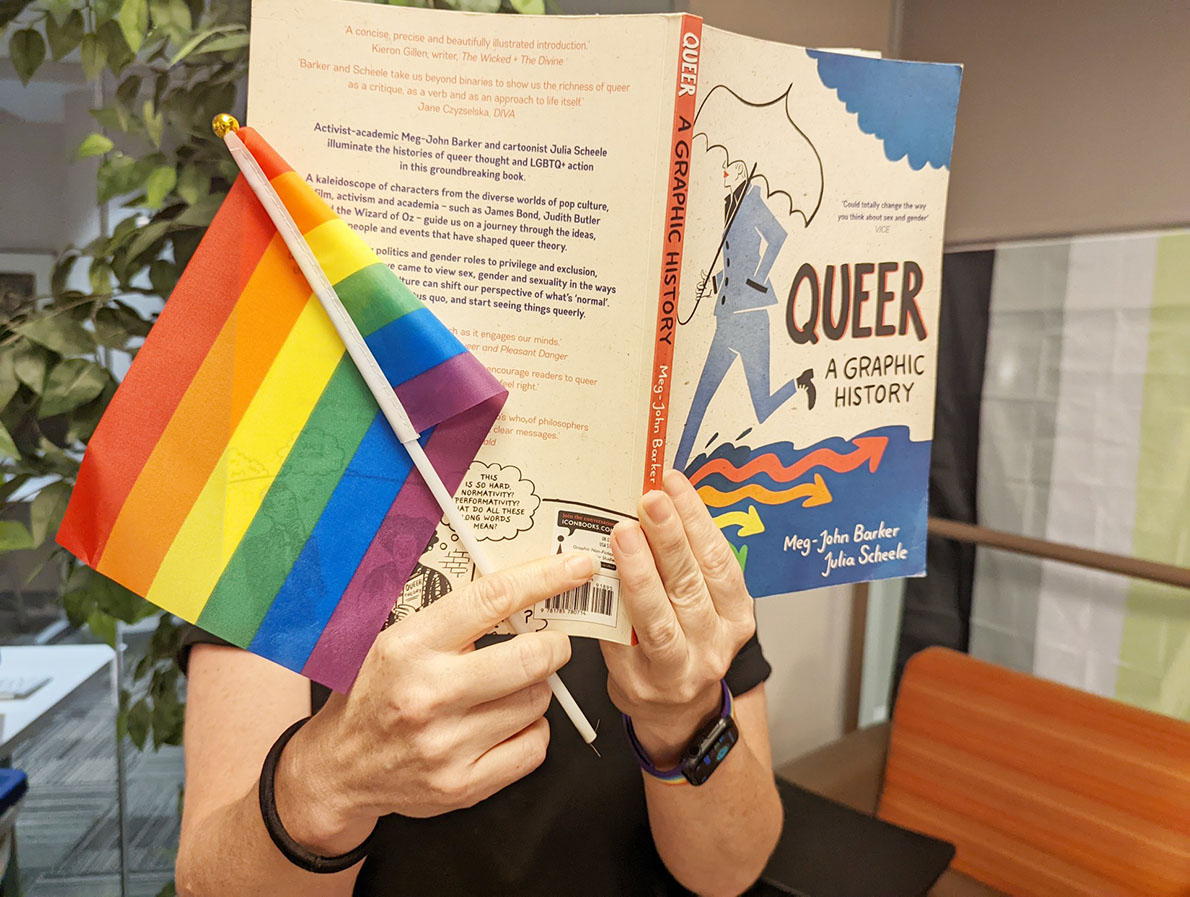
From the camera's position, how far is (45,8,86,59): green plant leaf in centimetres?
101

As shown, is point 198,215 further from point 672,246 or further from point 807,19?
point 807,19

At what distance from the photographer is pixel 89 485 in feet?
1.72

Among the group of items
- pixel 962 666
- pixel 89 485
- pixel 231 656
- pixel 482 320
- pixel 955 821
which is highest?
pixel 482 320

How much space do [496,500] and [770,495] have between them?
23 cm

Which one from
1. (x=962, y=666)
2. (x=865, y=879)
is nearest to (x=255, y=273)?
(x=865, y=879)

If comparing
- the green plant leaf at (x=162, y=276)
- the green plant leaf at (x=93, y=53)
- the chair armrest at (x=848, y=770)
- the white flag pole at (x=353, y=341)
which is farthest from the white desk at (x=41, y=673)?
the chair armrest at (x=848, y=770)

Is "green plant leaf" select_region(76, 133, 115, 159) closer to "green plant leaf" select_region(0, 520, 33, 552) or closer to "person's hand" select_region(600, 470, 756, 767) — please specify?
"green plant leaf" select_region(0, 520, 33, 552)

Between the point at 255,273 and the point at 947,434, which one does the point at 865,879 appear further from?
the point at 255,273

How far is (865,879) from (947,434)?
0.99 metres

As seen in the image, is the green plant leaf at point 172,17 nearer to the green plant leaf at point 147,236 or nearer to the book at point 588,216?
the green plant leaf at point 147,236

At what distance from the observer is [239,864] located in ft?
2.01

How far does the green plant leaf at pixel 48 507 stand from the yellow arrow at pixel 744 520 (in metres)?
0.82

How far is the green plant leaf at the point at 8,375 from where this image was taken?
914 millimetres

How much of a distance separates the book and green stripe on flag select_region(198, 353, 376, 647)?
8 cm
